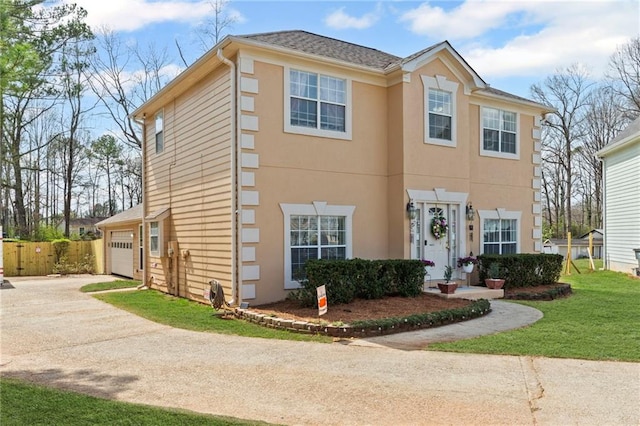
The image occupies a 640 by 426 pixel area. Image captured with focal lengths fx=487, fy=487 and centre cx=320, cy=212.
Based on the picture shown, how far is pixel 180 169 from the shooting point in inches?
520

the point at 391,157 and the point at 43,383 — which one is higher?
the point at 391,157

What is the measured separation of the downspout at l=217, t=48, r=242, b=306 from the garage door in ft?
34.9

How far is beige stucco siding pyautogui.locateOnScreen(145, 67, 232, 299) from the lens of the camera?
10.7 meters

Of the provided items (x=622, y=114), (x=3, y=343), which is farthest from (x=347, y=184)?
(x=622, y=114)

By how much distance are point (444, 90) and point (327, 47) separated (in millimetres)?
3198

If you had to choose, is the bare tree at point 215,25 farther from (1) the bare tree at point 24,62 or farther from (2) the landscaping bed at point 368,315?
(2) the landscaping bed at point 368,315

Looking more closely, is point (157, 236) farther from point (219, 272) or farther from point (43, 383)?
point (43, 383)

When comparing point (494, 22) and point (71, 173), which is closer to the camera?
point (494, 22)

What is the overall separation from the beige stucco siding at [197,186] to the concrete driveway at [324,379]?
3.46 metres

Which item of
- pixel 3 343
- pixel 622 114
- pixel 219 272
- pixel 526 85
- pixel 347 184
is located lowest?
pixel 3 343

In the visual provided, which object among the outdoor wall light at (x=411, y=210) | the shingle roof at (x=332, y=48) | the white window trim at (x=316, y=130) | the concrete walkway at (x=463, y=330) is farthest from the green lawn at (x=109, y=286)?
the concrete walkway at (x=463, y=330)

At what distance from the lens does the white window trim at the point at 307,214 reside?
1044 cm

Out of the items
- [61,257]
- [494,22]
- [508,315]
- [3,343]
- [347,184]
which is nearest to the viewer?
[3,343]

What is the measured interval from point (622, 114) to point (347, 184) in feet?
107
